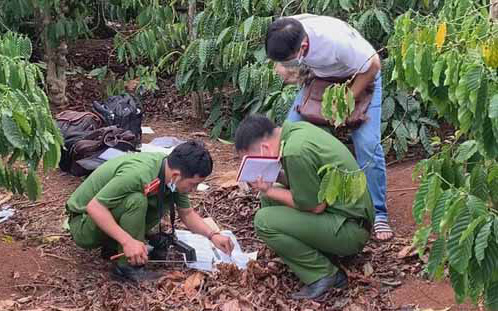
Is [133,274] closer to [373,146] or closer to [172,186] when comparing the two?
[172,186]

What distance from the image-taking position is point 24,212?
5.10 m

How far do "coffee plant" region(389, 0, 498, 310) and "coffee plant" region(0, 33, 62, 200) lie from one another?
141 centimetres

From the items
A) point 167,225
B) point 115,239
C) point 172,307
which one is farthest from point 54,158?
point 167,225

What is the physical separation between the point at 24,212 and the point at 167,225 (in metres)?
0.92

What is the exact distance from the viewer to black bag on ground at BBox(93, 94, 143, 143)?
608cm

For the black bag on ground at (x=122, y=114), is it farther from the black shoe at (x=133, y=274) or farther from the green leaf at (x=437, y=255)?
the green leaf at (x=437, y=255)

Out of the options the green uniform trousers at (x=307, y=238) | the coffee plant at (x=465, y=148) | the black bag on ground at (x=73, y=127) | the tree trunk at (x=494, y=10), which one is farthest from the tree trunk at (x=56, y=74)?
the tree trunk at (x=494, y=10)

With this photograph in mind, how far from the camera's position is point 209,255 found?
4.41 m

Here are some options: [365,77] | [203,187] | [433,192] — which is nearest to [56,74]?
[203,187]

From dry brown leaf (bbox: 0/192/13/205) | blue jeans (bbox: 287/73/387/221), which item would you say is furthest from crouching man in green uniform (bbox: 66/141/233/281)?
dry brown leaf (bbox: 0/192/13/205)

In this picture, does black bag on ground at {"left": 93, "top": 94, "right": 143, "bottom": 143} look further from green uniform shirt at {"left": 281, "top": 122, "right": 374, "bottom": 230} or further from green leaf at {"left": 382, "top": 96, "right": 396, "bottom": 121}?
green uniform shirt at {"left": 281, "top": 122, "right": 374, "bottom": 230}

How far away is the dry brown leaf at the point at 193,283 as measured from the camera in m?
4.02

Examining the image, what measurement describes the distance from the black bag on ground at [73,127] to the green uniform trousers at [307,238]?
82.7 inches

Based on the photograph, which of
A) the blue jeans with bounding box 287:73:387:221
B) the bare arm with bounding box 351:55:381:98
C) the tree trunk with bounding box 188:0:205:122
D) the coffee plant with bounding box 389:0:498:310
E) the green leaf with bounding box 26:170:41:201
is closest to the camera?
the coffee plant with bounding box 389:0:498:310
